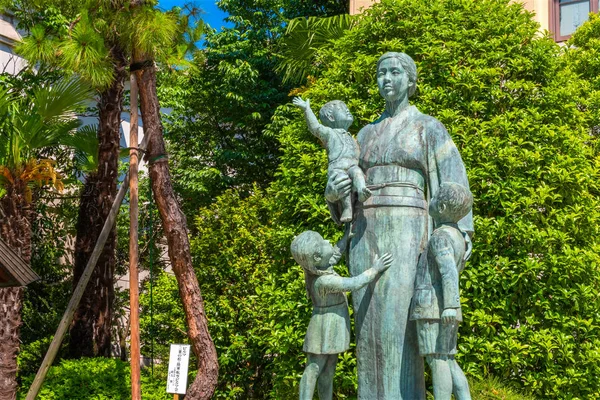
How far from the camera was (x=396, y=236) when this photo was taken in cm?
532

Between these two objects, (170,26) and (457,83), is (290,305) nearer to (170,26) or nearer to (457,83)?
(457,83)

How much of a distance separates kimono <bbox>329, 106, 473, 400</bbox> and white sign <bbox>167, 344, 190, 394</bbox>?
5.50 m

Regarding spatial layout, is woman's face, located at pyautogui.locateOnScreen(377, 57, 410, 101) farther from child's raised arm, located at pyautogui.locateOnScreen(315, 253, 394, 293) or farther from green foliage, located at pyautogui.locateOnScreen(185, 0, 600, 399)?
green foliage, located at pyautogui.locateOnScreen(185, 0, 600, 399)

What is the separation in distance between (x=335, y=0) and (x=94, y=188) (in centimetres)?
901

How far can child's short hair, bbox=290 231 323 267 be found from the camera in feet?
17.2

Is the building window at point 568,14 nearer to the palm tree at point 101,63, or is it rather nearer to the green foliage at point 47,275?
the palm tree at point 101,63

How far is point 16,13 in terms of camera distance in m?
18.0

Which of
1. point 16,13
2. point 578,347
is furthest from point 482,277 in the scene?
point 16,13

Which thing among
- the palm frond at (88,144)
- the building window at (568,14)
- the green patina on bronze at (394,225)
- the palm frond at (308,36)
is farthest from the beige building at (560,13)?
the green patina on bronze at (394,225)

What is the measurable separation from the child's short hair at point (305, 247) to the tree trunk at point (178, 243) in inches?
285

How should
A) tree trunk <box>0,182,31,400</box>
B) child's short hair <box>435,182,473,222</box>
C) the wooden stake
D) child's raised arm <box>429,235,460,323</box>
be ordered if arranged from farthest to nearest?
1. tree trunk <box>0,182,31,400</box>
2. the wooden stake
3. child's short hair <box>435,182,473,222</box>
4. child's raised arm <box>429,235,460,323</box>

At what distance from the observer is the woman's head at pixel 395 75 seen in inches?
221

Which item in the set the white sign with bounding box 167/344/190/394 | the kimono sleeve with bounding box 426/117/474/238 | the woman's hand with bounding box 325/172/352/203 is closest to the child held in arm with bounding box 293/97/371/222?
the woman's hand with bounding box 325/172/352/203

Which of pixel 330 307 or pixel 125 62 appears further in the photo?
pixel 125 62
